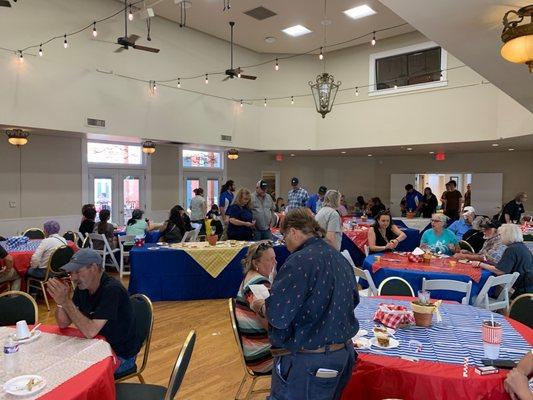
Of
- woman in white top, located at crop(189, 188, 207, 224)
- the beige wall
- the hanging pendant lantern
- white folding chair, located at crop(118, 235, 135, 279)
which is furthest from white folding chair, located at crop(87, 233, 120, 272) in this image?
the beige wall

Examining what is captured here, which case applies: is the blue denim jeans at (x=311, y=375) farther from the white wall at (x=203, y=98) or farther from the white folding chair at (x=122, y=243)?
the white wall at (x=203, y=98)

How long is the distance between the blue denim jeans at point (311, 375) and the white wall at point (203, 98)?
8.00 m

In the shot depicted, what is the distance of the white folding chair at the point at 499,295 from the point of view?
3.90 m

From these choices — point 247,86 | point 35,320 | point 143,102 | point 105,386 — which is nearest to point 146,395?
point 105,386

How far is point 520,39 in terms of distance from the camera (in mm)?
2826

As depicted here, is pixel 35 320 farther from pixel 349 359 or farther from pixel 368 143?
pixel 368 143

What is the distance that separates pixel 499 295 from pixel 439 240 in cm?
131

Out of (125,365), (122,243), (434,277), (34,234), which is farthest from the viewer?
→ (34,234)

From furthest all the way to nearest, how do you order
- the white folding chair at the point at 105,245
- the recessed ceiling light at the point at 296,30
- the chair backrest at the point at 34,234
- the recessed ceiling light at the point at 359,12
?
the recessed ceiling light at the point at 296,30 → the recessed ceiling light at the point at 359,12 → the chair backrest at the point at 34,234 → the white folding chair at the point at 105,245

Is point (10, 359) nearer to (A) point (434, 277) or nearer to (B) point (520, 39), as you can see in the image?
(B) point (520, 39)

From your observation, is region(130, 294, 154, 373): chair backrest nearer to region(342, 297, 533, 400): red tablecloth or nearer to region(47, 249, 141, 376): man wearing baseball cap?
region(47, 249, 141, 376): man wearing baseball cap

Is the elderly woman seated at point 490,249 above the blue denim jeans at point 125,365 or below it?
above

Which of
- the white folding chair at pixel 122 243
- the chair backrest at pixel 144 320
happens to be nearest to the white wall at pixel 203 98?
the white folding chair at pixel 122 243

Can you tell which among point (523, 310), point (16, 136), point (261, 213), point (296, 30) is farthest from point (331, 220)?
point (296, 30)
